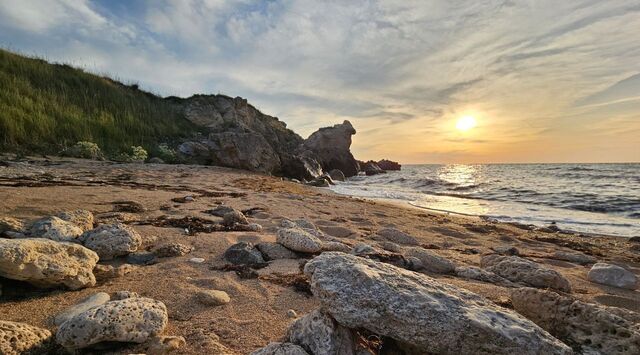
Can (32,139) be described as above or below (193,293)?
above

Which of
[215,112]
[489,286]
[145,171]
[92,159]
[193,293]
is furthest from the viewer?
[215,112]

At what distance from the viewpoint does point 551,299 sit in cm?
222

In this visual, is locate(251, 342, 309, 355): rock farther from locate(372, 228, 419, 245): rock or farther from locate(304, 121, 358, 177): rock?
locate(304, 121, 358, 177): rock

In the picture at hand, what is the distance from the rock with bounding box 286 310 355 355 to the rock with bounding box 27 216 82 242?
101 inches

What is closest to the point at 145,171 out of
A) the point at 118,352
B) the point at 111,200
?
the point at 111,200

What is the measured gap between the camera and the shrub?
11689 millimetres

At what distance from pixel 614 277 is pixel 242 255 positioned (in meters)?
4.76

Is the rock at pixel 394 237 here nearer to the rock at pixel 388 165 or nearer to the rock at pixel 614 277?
the rock at pixel 614 277

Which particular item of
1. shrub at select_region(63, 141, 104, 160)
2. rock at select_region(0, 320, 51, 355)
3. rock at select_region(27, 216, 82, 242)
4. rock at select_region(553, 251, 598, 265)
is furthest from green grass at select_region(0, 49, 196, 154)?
rock at select_region(553, 251, 598, 265)

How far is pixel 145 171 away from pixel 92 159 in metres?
2.48

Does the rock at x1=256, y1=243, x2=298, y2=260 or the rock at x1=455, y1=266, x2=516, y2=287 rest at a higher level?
the rock at x1=256, y1=243, x2=298, y2=260

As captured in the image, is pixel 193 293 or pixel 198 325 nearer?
pixel 198 325

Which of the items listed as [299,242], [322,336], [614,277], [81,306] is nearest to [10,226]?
[81,306]

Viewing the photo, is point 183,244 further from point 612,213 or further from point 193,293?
point 612,213
